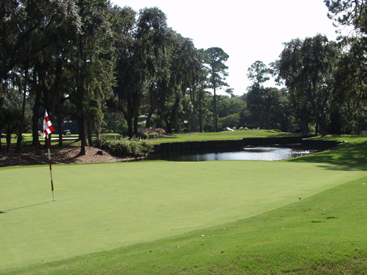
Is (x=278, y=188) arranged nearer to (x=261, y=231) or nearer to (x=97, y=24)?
(x=261, y=231)

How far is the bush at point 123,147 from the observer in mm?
40312

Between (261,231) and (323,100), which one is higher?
(323,100)

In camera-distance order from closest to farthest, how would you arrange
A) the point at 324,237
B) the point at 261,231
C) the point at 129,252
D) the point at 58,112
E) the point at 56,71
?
the point at 324,237 → the point at 129,252 → the point at 261,231 → the point at 56,71 → the point at 58,112

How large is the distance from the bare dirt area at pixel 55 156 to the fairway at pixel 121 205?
13970 millimetres

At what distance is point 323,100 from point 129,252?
71046 millimetres

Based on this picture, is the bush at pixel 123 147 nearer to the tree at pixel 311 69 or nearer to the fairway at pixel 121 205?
the fairway at pixel 121 205

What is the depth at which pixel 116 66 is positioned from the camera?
49156 mm

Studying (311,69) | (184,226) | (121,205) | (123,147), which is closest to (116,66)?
(123,147)

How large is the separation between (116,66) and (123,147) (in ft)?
46.5

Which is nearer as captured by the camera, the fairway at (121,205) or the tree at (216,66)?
the fairway at (121,205)

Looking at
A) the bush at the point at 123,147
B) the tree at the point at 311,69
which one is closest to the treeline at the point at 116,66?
the tree at the point at 311,69

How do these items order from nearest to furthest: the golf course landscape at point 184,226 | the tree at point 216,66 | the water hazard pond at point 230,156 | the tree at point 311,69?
1. the golf course landscape at point 184,226
2. the water hazard pond at point 230,156
3. the tree at point 311,69
4. the tree at point 216,66

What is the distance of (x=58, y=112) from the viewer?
3884 cm

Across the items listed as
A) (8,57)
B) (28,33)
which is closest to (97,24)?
(28,33)
